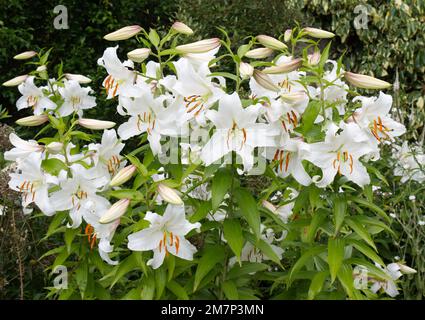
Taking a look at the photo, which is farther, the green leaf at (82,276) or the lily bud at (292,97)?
the green leaf at (82,276)

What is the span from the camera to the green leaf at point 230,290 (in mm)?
1916

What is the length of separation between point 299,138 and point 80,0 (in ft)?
13.6

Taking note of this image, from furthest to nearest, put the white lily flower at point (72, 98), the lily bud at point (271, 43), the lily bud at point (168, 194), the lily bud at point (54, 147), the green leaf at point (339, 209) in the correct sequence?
the white lily flower at point (72, 98)
the lily bud at point (54, 147)
the lily bud at point (271, 43)
the green leaf at point (339, 209)
the lily bud at point (168, 194)

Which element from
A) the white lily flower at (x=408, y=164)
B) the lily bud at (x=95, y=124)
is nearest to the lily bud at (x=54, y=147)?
the lily bud at (x=95, y=124)

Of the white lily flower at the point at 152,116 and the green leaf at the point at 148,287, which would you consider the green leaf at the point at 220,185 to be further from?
the green leaf at the point at 148,287

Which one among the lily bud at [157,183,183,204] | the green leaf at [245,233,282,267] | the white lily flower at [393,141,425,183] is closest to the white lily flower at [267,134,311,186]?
the green leaf at [245,233,282,267]

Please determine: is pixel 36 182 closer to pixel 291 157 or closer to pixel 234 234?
pixel 234 234

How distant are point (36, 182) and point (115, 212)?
395 mm

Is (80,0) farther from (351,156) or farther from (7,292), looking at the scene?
(351,156)

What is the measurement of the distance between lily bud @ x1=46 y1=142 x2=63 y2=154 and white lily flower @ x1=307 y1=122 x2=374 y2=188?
30.9 inches

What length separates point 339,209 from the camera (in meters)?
1.86

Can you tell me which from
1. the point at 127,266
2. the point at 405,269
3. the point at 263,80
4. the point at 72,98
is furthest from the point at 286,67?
the point at 405,269

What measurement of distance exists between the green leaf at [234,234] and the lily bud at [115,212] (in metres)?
0.30
